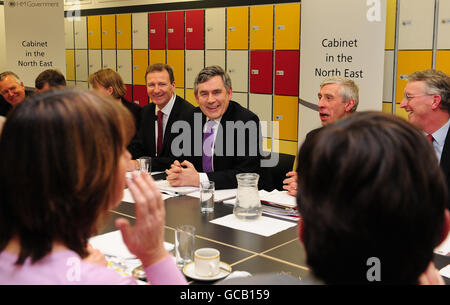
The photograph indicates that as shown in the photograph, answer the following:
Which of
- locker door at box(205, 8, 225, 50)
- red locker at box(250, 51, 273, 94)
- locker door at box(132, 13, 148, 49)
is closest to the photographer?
red locker at box(250, 51, 273, 94)

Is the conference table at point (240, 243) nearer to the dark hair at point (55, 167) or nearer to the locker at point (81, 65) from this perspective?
the dark hair at point (55, 167)

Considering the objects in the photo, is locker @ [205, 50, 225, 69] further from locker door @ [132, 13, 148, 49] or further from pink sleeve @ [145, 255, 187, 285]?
pink sleeve @ [145, 255, 187, 285]

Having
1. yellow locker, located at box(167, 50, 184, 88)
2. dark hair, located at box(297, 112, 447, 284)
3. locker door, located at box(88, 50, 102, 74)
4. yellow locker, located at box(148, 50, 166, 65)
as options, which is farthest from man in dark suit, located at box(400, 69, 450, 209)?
locker door, located at box(88, 50, 102, 74)

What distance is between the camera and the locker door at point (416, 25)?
4023 millimetres

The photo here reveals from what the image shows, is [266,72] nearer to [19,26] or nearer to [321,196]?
[19,26]

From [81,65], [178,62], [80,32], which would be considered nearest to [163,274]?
A: [178,62]

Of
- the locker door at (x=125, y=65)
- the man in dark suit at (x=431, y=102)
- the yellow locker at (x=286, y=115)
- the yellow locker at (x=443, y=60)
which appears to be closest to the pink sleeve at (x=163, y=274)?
the man in dark suit at (x=431, y=102)

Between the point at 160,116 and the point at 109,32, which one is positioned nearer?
the point at 160,116

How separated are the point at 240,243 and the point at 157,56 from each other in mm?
4689

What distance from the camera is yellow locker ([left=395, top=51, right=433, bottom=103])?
407 cm

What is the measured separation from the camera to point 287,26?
16.3ft

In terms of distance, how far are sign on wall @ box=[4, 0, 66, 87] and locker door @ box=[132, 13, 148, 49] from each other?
3.08 ft

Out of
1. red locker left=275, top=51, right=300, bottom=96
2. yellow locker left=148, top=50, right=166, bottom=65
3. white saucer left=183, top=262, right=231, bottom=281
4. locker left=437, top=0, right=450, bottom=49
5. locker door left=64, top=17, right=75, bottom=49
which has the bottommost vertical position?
white saucer left=183, top=262, right=231, bottom=281

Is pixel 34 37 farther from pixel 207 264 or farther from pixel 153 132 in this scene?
pixel 207 264
